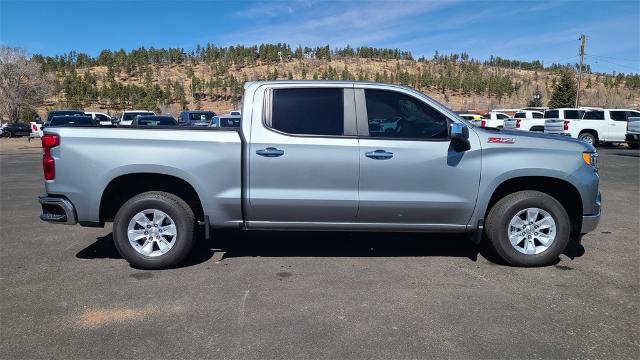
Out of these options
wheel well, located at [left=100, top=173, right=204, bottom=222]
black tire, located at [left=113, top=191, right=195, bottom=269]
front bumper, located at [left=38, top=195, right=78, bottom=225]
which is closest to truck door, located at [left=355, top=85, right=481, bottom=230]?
black tire, located at [left=113, top=191, right=195, bottom=269]

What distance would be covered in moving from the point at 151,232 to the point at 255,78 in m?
64.1

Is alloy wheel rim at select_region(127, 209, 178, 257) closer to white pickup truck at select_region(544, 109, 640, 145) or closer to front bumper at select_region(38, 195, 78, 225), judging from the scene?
front bumper at select_region(38, 195, 78, 225)

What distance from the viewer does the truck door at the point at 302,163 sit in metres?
5.11

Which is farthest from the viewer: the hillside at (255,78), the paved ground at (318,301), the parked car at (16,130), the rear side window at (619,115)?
the hillside at (255,78)

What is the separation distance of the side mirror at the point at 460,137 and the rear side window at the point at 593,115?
941 inches

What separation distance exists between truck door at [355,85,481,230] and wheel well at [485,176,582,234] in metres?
0.49

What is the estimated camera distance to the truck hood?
525 cm

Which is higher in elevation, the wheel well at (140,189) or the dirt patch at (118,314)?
the wheel well at (140,189)

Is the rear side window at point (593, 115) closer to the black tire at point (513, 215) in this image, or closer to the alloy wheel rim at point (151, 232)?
the black tire at point (513, 215)

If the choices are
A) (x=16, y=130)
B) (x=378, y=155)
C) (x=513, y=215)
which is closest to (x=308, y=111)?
(x=378, y=155)

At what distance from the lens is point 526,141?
529 centimetres

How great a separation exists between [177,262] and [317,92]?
2399mm

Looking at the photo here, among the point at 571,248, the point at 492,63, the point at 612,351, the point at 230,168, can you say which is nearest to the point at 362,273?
the point at 230,168

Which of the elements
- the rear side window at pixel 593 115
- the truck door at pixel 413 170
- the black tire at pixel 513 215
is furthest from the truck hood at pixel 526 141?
the rear side window at pixel 593 115
